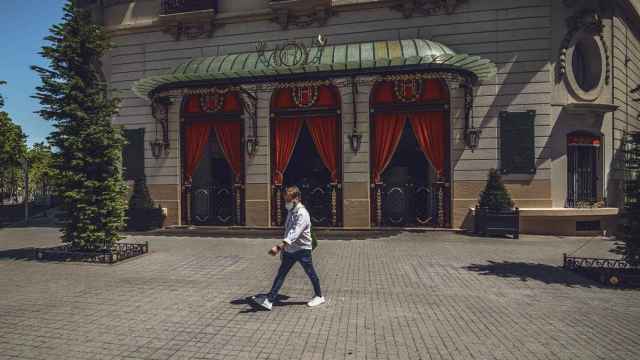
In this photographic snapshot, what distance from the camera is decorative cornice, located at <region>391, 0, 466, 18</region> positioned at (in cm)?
1348

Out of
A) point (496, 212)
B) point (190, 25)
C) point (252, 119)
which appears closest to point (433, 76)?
point (496, 212)

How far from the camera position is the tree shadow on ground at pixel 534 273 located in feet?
23.5

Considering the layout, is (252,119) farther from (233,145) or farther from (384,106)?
(384,106)

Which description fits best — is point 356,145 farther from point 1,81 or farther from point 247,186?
point 1,81

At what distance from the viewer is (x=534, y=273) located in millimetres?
7781

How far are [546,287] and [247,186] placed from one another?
11.2 m

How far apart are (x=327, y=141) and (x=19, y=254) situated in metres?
10.5

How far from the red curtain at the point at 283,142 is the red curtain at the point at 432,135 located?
486 cm

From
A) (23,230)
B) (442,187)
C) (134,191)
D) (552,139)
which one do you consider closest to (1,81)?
(23,230)

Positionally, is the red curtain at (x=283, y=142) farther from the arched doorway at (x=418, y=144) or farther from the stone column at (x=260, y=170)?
the arched doorway at (x=418, y=144)

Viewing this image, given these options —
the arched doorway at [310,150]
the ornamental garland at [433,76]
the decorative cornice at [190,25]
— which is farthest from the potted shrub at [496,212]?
the decorative cornice at [190,25]

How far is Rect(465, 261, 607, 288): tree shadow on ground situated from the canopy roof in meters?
6.66

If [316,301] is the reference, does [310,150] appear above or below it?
above

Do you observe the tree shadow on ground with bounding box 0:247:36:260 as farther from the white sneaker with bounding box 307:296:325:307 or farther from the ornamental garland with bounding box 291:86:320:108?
the ornamental garland with bounding box 291:86:320:108
